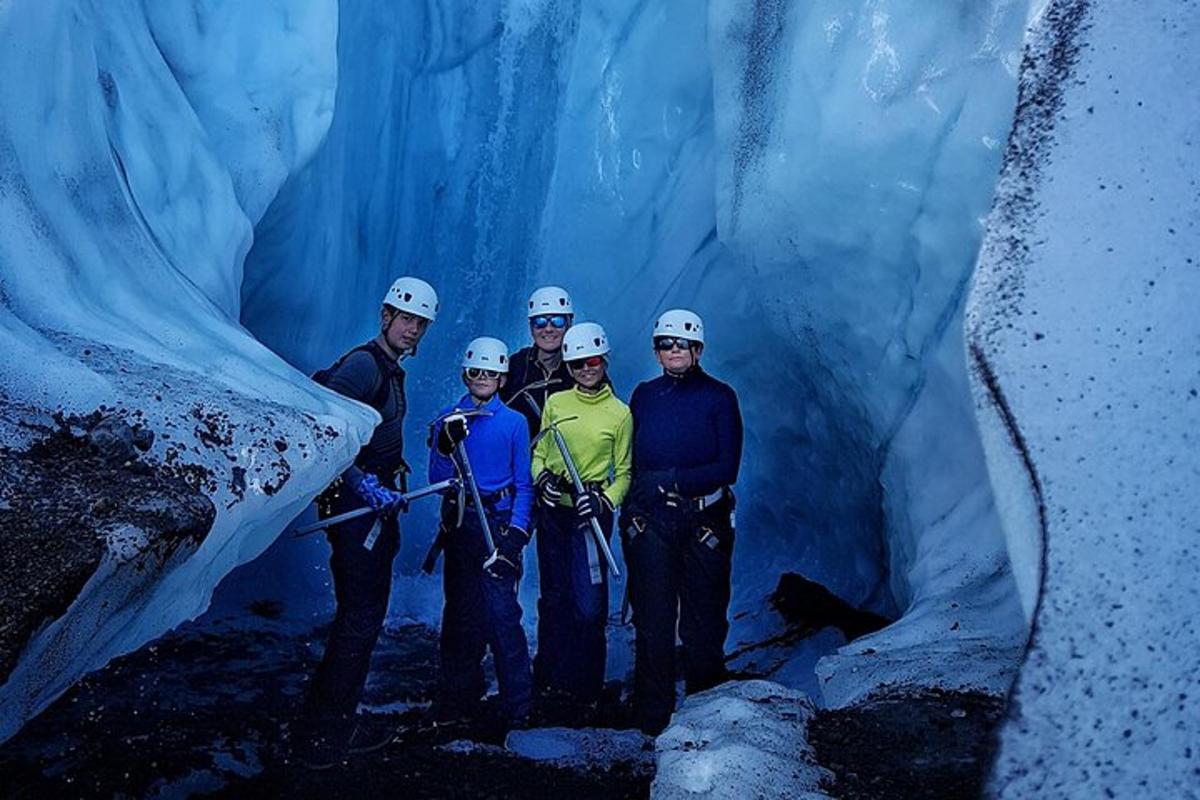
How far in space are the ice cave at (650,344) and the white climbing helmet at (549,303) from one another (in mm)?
968

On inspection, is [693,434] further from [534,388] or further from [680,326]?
[534,388]

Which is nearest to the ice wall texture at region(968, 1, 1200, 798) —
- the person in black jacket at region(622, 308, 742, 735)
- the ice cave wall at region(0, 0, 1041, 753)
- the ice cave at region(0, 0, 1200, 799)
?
the ice cave at region(0, 0, 1200, 799)

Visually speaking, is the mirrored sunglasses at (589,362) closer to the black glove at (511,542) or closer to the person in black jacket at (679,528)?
the person in black jacket at (679,528)

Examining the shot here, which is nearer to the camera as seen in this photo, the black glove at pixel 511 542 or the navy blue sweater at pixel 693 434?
the black glove at pixel 511 542

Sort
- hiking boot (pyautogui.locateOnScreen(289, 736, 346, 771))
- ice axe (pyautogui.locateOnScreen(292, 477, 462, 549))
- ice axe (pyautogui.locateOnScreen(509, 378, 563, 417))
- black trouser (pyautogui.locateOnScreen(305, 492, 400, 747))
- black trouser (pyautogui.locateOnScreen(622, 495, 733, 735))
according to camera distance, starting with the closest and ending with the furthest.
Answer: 1. hiking boot (pyautogui.locateOnScreen(289, 736, 346, 771))
2. ice axe (pyautogui.locateOnScreen(292, 477, 462, 549))
3. black trouser (pyautogui.locateOnScreen(305, 492, 400, 747))
4. black trouser (pyautogui.locateOnScreen(622, 495, 733, 735))
5. ice axe (pyautogui.locateOnScreen(509, 378, 563, 417))

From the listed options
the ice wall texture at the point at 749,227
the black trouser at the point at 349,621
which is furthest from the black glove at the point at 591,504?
the ice wall texture at the point at 749,227

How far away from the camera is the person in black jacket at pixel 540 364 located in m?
5.28

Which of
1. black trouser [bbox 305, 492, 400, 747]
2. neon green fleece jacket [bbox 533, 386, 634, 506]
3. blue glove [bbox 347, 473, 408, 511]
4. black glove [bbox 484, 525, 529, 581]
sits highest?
neon green fleece jacket [bbox 533, 386, 634, 506]

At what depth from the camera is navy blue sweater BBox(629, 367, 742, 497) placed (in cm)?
475

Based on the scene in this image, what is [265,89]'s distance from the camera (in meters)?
5.33

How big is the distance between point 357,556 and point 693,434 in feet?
4.60

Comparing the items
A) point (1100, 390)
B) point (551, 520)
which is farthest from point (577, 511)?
point (1100, 390)

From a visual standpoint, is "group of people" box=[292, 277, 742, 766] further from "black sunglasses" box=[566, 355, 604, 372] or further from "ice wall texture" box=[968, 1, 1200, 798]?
"ice wall texture" box=[968, 1, 1200, 798]

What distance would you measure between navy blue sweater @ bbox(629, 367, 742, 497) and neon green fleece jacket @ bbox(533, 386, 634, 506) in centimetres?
9
